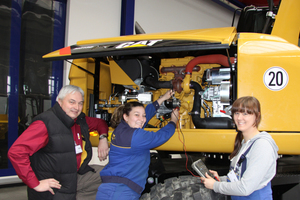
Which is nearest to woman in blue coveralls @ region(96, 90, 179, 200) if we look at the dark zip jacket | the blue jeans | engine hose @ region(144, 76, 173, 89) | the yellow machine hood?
the blue jeans

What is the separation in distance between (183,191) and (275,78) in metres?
1.36

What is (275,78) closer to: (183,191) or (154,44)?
(154,44)

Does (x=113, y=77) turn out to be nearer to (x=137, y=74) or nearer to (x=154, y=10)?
(x=137, y=74)

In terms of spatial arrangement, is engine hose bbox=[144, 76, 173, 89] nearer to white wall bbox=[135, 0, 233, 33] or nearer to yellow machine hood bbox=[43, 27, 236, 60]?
yellow machine hood bbox=[43, 27, 236, 60]

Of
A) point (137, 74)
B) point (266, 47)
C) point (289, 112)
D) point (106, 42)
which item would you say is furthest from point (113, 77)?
point (289, 112)

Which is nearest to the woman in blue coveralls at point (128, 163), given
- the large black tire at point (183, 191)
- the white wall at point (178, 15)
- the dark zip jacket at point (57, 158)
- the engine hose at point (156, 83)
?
the large black tire at point (183, 191)

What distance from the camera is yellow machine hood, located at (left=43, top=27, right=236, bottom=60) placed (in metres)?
2.04

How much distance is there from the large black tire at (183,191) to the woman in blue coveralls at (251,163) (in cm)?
39

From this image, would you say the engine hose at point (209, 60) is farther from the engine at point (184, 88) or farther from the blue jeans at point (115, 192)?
the blue jeans at point (115, 192)

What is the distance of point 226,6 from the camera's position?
31.2 feet

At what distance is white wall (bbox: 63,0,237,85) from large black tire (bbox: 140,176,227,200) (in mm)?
4365

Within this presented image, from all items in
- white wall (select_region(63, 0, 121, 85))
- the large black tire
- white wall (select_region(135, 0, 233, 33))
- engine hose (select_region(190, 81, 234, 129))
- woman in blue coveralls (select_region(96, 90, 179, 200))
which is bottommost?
the large black tire

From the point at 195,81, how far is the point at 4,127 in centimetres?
427

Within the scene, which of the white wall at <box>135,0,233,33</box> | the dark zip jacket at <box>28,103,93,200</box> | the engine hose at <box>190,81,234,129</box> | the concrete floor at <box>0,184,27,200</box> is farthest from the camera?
the white wall at <box>135,0,233,33</box>
